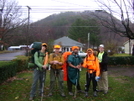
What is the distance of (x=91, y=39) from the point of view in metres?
45.4

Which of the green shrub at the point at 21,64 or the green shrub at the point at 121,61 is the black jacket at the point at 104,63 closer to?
the green shrub at the point at 21,64

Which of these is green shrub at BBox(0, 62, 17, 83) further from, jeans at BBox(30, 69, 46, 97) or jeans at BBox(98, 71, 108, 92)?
jeans at BBox(98, 71, 108, 92)

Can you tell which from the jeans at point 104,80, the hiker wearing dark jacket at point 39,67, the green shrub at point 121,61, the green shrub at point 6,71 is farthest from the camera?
the green shrub at point 121,61

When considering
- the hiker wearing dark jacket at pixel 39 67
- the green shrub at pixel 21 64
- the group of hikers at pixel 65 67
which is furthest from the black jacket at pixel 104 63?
the green shrub at pixel 21 64

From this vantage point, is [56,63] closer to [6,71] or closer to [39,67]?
[39,67]

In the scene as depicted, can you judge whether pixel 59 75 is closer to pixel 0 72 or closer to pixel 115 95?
pixel 115 95

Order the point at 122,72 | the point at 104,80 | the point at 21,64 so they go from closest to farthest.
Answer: the point at 104,80 < the point at 122,72 < the point at 21,64

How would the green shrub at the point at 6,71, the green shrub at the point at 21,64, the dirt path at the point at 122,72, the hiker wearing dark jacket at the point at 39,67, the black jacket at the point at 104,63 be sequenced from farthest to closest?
the green shrub at the point at 21,64, the dirt path at the point at 122,72, the green shrub at the point at 6,71, the black jacket at the point at 104,63, the hiker wearing dark jacket at the point at 39,67

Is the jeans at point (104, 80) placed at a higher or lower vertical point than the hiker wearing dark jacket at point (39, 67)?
lower

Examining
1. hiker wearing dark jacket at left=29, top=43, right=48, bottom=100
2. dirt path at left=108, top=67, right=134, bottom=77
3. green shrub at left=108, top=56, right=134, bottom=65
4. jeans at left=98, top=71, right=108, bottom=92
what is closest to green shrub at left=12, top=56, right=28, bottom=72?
hiker wearing dark jacket at left=29, top=43, right=48, bottom=100

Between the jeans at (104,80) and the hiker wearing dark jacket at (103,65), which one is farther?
the jeans at (104,80)

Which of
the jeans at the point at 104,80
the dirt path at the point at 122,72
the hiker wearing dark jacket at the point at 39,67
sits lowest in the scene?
the dirt path at the point at 122,72

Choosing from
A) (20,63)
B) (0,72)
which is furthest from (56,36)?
(0,72)

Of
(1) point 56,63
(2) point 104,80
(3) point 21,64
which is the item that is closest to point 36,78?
(1) point 56,63
